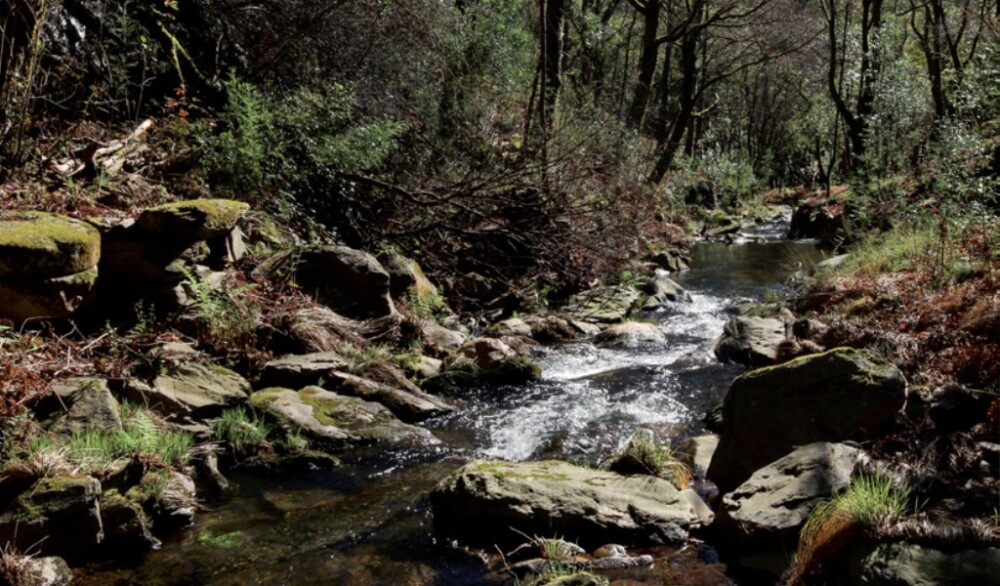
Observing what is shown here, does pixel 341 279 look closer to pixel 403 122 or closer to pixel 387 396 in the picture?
pixel 387 396

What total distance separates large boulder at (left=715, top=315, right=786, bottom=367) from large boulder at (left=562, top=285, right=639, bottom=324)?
2.33 m

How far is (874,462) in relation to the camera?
462 cm

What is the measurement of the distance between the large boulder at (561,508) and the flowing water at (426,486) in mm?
200

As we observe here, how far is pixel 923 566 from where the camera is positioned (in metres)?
3.38

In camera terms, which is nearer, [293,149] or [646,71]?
[293,149]

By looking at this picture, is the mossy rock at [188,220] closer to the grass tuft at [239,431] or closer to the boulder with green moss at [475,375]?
the grass tuft at [239,431]

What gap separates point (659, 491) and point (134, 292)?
5.01 meters

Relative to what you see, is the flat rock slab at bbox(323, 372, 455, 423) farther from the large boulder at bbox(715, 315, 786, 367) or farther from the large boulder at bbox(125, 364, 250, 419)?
the large boulder at bbox(715, 315, 786, 367)

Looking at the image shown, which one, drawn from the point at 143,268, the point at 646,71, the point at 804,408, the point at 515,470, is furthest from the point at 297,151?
the point at 646,71

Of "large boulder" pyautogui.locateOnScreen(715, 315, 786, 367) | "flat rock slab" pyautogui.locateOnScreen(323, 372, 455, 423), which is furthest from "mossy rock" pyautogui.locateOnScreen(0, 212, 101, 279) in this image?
"large boulder" pyautogui.locateOnScreen(715, 315, 786, 367)

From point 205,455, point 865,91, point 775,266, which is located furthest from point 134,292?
point 865,91

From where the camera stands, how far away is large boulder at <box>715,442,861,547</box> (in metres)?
4.30

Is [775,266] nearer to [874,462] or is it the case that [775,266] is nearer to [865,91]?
[865,91]

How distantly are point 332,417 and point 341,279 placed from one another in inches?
102
